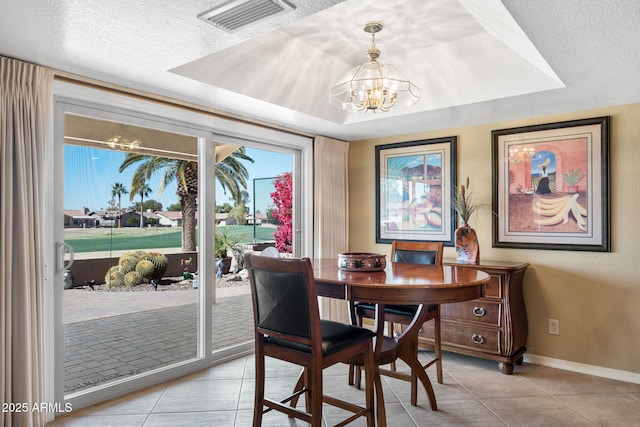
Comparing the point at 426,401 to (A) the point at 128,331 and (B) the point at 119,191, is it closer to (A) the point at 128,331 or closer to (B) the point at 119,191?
(A) the point at 128,331

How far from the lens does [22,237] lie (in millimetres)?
2373

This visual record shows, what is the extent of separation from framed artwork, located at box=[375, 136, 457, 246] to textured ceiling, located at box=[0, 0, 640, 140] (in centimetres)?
29

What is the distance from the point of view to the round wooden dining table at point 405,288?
83.6 inches

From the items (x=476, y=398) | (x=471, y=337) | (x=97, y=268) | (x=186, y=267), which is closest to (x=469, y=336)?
(x=471, y=337)

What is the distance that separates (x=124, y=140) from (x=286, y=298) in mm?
1861

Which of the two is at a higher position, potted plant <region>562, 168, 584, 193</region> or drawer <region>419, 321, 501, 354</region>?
potted plant <region>562, 168, 584, 193</region>

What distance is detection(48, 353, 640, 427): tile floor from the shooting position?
2.60 meters

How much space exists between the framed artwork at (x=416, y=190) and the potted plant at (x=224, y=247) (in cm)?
172

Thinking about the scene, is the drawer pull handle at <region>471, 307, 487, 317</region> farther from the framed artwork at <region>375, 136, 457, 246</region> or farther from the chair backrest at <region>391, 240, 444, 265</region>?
the framed artwork at <region>375, 136, 457, 246</region>

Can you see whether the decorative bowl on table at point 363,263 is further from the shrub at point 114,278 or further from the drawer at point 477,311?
the shrub at point 114,278

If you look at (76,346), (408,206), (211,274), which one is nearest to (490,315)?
(408,206)

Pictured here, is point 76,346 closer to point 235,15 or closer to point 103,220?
point 103,220

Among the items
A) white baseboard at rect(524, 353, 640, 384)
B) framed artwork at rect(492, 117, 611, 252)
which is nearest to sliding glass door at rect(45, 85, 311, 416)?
framed artwork at rect(492, 117, 611, 252)

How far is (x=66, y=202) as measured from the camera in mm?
2754
